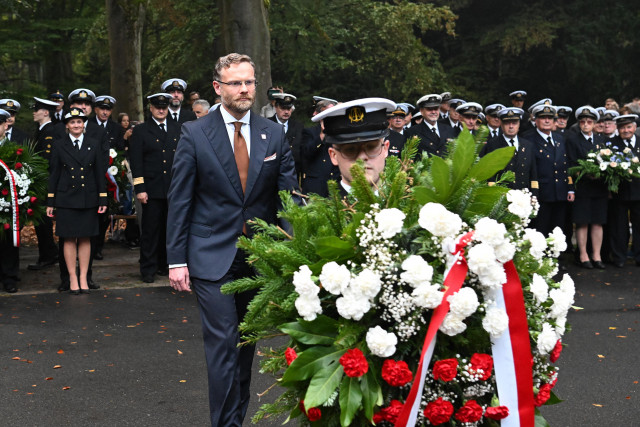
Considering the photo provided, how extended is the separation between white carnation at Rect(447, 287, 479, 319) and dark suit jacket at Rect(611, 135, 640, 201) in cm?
1165

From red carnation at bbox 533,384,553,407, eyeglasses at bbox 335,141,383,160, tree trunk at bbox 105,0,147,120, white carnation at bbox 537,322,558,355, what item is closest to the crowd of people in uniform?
tree trunk at bbox 105,0,147,120

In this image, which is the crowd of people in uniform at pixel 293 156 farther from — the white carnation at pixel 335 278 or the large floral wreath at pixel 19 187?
the white carnation at pixel 335 278

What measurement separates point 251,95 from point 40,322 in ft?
17.5

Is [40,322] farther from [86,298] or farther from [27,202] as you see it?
[27,202]

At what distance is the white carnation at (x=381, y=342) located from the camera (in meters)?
3.14

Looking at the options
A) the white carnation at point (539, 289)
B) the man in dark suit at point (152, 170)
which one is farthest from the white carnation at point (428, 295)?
the man in dark suit at point (152, 170)

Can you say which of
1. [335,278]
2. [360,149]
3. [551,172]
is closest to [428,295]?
[335,278]

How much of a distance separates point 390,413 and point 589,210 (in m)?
11.5

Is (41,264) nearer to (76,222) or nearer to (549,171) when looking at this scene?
(76,222)

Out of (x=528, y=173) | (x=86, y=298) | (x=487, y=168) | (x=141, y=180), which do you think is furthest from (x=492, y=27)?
(x=487, y=168)

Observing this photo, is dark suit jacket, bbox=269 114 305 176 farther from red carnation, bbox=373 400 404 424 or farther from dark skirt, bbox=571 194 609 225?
red carnation, bbox=373 400 404 424

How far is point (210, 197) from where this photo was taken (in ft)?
17.5

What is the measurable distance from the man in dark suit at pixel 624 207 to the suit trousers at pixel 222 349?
33.3ft

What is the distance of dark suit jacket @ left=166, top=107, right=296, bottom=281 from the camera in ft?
17.2
